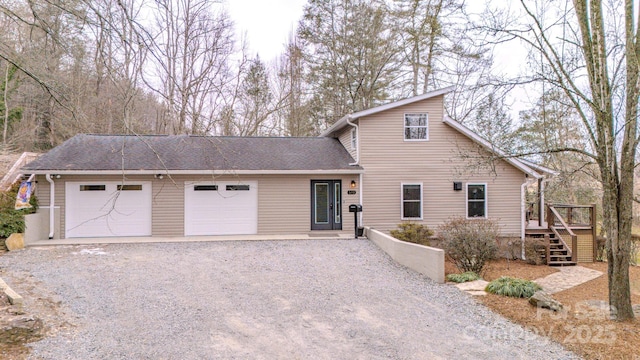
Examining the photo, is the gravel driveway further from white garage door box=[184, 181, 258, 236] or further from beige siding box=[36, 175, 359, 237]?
white garage door box=[184, 181, 258, 236]

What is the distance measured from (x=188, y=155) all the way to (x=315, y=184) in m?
4.34

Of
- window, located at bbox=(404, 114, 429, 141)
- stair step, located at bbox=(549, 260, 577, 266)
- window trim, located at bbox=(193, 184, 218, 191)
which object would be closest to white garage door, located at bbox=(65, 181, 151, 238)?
window trim, located at bbox=(193, 184, 218, 191)

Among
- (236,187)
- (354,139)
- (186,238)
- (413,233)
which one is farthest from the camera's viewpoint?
(354,139)

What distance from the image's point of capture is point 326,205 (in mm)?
12539

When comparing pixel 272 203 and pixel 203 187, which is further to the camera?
pixel 272 203

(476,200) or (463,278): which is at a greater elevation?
(476,200)

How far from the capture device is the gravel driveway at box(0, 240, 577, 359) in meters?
4.45

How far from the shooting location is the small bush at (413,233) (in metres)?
11.3

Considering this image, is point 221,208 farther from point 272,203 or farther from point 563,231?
point 563,231

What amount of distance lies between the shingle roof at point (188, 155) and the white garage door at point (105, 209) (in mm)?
706

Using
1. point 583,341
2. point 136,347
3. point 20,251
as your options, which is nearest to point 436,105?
point 583,341

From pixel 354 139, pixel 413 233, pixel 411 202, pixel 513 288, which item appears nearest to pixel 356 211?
pixel 413 233

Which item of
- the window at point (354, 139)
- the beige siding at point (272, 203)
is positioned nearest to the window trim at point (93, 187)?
the beige siding at point (272, 203)

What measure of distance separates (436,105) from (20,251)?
41.3ft
